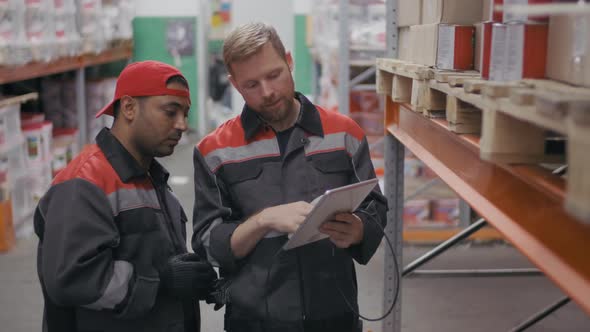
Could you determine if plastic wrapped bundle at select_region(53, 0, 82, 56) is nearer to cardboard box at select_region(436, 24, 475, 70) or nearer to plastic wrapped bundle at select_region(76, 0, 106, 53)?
plastic wrapped bundle at select_region(76, 0, 106, 53)

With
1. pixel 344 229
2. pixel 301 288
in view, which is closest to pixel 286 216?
pixel 344 229

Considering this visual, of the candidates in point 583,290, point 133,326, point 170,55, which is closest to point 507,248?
point 133,326

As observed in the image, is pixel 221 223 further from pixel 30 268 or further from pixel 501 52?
pixel 30 268

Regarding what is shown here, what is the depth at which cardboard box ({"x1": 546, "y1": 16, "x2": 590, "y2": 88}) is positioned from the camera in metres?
1.33

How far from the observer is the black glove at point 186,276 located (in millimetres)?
2105

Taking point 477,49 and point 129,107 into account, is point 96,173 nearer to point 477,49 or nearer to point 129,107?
point 129,107

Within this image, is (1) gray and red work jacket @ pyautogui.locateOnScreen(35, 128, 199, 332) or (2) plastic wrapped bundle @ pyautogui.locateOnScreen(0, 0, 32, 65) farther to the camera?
(2) plastic wrapped bundle @ pyautogui.locateOnScreen(0, 0, 32, 65)

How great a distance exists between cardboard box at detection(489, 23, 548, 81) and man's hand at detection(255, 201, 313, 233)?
0.63 m

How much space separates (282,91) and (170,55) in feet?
29.0

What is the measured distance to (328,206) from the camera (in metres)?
1.80

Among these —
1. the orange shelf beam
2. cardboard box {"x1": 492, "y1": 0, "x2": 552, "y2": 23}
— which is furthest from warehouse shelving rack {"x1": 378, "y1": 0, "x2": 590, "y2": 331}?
cardboard box {"x1": 492, "y1": 0, "x2": 552, "y2": 23}

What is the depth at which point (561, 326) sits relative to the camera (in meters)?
3.97

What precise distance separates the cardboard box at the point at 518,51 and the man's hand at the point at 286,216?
628 millimetres

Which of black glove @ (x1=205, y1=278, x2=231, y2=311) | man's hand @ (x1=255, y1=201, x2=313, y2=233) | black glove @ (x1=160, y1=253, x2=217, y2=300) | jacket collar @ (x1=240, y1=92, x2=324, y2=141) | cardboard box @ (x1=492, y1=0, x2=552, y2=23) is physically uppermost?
cardboard box @ (x1=492, y1=0, x2=552, y2=23)
